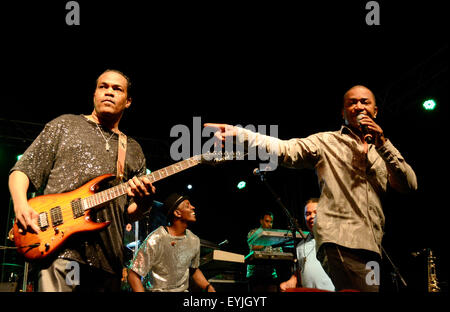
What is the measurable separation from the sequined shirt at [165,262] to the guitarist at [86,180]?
2.08m

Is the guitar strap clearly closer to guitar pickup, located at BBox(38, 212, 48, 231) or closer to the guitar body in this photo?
the guitar body

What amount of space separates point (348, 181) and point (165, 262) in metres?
3.23

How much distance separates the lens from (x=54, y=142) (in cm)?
283

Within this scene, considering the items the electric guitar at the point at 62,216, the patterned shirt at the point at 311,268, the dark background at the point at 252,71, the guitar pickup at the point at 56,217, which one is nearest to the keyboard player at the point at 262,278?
the patterned shirt at the point at 311,268

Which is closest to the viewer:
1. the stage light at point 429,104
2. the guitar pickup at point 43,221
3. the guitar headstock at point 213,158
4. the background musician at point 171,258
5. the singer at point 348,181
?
the singer at point 348,181

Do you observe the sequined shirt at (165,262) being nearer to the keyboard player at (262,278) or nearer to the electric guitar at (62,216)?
the keyboard player at (262,278)

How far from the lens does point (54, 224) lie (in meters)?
A: 2.59

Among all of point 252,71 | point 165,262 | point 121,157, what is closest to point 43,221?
point 121,157

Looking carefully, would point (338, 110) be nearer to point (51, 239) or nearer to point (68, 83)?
point (68, 83)

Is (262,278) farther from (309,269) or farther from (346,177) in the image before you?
(346,177)

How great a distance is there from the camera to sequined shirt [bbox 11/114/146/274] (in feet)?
8.62

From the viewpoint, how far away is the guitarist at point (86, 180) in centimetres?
248

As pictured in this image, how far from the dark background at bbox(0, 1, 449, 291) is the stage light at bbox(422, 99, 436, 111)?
118 millimetres
